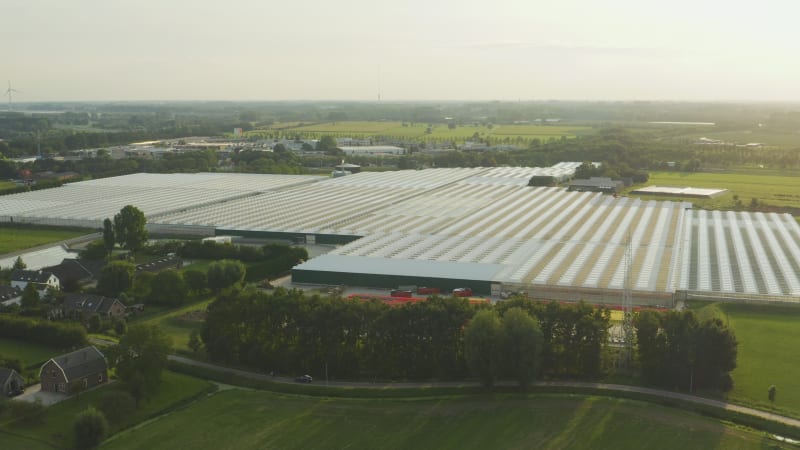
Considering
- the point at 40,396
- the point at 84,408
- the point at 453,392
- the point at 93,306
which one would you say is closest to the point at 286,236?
the point at 93,306

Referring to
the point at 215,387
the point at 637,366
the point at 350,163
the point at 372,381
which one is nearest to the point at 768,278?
the point at 637,366

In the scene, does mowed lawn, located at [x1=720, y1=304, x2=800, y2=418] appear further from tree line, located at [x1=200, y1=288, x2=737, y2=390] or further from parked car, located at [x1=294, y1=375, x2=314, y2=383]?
parked car, located at [x1=294, y1=375, x2=314, y2=383]

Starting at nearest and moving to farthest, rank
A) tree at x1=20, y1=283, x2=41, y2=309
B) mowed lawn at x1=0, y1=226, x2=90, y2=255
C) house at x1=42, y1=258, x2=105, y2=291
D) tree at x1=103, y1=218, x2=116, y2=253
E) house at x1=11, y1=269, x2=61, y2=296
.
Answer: tree at x1=20, y1=283, x2=41, y2=309, house at x1=11, y1=269, x2=61, y2=296, house at x1=42, y1=258, x2=105, y2=291, tree at x1=103, y1=218, x2=116, y2=253, mowed lawn at x1=0, y1=226, x2=90, y2=255

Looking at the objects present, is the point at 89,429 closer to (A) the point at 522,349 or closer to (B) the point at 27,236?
(A) the point at 522,349

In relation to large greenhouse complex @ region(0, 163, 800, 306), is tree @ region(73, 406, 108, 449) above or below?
below

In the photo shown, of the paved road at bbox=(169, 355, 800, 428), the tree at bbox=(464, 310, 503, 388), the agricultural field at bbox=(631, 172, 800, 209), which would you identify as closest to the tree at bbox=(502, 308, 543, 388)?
the tree at bbox=(464, 310, 503, 388)

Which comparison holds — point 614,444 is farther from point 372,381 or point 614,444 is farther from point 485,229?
point 485,229

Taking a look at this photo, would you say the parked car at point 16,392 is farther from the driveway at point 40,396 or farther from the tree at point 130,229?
the tree at point 130,229

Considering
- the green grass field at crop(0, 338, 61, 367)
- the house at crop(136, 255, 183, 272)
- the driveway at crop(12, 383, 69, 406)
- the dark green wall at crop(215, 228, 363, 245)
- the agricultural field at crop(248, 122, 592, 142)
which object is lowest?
the driveway at crop(12, 383, 69, 406)

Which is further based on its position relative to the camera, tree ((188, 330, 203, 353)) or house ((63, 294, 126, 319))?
house ((63, 294, 126, 319))
